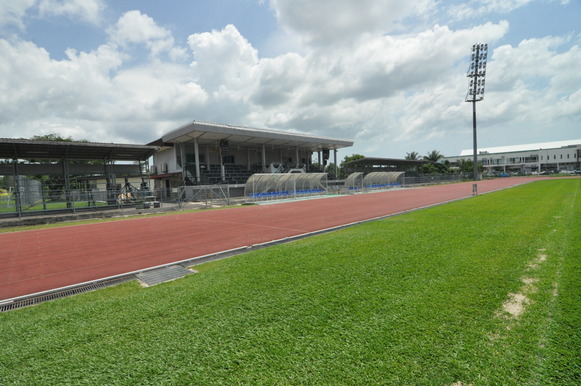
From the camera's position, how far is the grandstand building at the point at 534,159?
9706 centimetres

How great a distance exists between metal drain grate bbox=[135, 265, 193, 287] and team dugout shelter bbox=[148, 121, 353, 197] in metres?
24.7

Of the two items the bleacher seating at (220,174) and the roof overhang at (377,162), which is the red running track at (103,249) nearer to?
the bleacher seating at (220,174)

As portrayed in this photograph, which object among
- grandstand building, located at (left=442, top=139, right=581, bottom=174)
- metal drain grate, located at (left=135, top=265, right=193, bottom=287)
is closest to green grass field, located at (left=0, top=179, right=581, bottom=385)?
metal drain grate, located at (left=135, top=265, right=193, bottom=287)

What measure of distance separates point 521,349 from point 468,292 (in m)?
1.38

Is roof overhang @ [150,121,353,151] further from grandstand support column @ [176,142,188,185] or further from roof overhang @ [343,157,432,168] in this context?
roof overhang @ [343,157,432,168]

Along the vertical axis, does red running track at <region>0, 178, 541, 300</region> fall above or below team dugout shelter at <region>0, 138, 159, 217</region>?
below

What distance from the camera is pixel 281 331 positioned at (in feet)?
11.1

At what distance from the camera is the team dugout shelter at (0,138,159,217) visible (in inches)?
721

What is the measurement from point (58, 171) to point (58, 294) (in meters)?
21.7

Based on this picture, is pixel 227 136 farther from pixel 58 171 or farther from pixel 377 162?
pixel 377 162

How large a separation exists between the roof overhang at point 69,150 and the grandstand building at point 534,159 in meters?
102

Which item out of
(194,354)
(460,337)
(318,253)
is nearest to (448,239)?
(318,253)

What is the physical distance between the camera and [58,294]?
5281 millimetres

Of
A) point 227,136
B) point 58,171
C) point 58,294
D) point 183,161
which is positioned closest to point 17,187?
point 58,171
